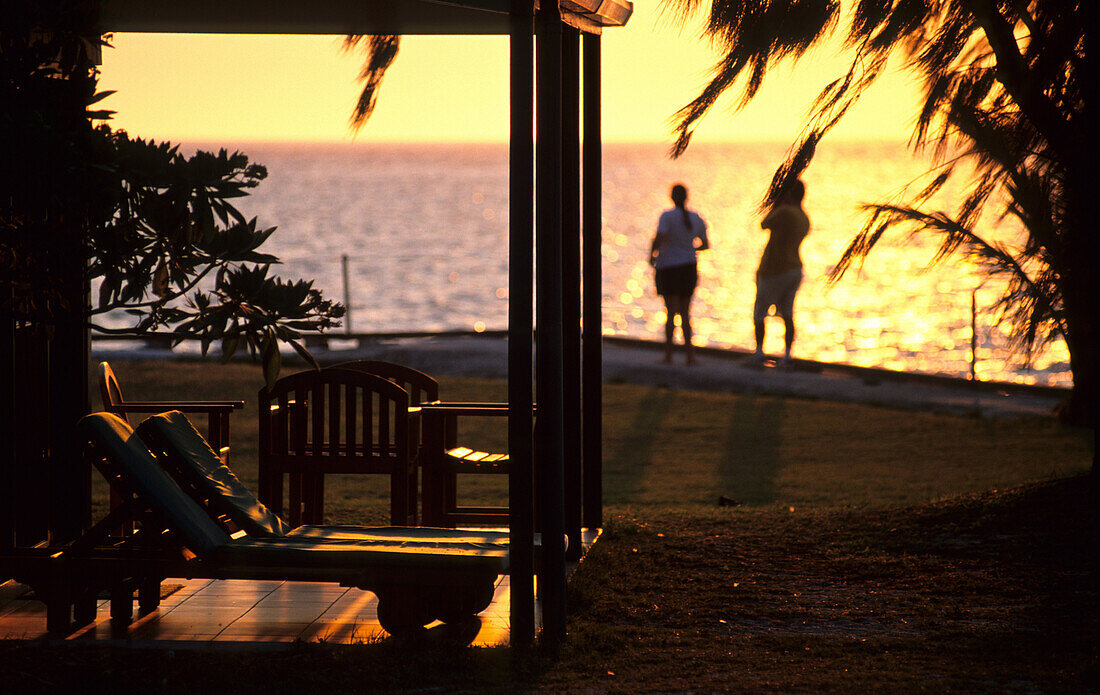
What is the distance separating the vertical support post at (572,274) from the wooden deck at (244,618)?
0.53 metres

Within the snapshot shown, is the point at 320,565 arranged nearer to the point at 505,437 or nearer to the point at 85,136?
the point at 85,136

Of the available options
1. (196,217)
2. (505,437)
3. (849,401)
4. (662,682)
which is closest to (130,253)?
(196,217)

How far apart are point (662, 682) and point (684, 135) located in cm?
239

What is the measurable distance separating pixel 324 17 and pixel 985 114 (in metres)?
3.30

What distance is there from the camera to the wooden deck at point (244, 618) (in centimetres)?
475

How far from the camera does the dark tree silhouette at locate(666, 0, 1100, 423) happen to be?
5.55 metres

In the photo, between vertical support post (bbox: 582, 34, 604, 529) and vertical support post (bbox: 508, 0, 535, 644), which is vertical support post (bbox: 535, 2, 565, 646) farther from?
vertical support post (bbox: 582, 34, 604, 529)

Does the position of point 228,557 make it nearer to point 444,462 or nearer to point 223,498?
point 223,498

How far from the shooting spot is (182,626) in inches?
193

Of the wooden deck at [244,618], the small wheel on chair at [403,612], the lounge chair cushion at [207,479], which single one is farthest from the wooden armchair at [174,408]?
the small wheel on chair at [403,612]

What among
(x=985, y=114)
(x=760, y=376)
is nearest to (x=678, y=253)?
(x=760, y=376)

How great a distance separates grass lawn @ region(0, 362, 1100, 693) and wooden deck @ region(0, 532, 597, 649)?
22cm

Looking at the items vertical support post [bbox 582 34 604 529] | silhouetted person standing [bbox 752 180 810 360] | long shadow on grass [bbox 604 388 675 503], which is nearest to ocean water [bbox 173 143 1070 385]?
silhouetted person standing [bbox 752 180 810 360]

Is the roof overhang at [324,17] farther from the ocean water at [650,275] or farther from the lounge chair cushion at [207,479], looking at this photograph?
the lounge chair cushion at [207,479]
